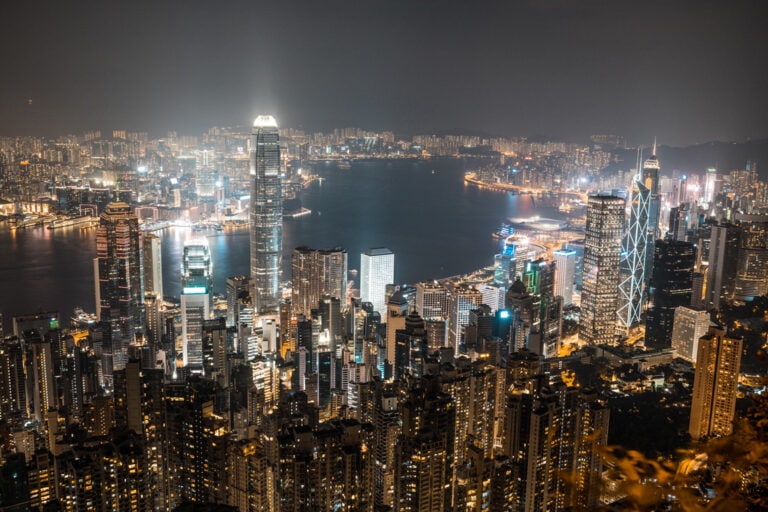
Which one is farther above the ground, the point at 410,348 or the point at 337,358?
the point at 410,348

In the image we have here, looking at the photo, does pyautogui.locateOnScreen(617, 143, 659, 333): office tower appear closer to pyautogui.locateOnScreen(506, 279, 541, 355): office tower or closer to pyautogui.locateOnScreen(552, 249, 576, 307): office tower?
pyautogui.locateOnScreen(552, 249, 576, 307): office tower

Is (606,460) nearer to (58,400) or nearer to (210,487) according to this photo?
(210,487)

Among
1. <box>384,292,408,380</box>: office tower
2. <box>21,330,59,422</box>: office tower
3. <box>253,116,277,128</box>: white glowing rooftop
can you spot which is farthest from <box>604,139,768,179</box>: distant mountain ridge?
<box>21,330,59,422</box>: office tower

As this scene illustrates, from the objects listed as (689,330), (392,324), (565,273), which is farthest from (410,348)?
(565,273)

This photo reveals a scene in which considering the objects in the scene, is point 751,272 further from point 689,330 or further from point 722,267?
point 689,330

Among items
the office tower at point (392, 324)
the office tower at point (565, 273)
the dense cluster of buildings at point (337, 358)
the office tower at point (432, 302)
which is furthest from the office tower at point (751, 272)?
the office tower at point (392, 324)

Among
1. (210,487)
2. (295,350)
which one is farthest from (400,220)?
(210,487)

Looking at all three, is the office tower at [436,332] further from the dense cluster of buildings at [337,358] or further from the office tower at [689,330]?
the office tower at [689,330]
